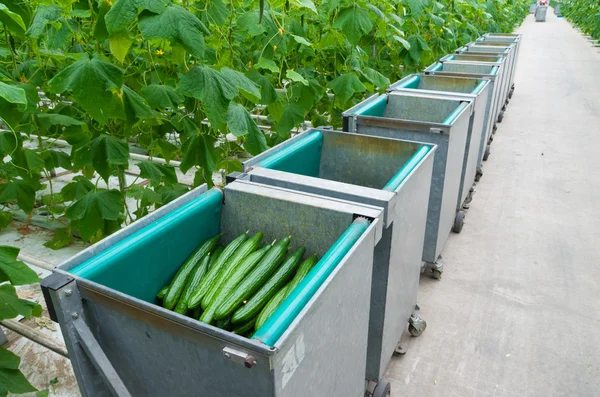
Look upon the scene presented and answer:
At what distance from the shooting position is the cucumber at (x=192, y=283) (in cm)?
143

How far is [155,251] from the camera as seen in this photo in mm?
1468

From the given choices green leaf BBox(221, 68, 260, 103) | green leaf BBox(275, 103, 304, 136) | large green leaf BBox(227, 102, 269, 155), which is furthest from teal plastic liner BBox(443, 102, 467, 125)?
green leaf BBox(221, 68, 260, 103)

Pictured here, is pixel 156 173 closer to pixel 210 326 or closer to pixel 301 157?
pixel 301 157

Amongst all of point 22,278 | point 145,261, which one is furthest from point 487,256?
point 22,278

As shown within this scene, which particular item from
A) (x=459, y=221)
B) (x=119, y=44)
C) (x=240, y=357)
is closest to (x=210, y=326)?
(x=240, y=357)

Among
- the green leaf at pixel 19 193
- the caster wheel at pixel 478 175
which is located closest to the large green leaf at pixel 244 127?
the green leaf at pixel 19 193

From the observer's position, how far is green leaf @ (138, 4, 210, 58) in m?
1.54

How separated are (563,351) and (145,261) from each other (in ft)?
7.44

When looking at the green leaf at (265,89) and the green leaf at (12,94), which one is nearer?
the green leaf at (12,94)

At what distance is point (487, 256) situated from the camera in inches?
135

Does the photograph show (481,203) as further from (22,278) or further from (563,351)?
(22,278)

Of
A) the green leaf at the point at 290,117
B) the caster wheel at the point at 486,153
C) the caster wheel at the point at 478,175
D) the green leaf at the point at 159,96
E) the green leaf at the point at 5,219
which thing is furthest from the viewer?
the caster wheel at the point at 486,153

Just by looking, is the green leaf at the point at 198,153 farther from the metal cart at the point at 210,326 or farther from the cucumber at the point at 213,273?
the cucumber at the point at 213,273

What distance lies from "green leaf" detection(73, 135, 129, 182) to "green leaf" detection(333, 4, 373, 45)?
1411 mm
